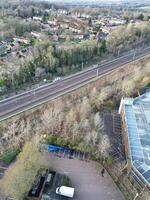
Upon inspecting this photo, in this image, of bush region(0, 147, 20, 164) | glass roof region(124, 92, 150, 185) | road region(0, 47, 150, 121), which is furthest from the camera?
road region(0, 47, 150, 121)

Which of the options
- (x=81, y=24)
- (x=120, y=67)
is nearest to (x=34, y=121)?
(x=120, y=67)

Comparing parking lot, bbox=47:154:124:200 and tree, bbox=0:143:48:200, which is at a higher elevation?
tree, bbox=0:143:48:200

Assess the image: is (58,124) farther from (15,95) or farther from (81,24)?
(81,24)

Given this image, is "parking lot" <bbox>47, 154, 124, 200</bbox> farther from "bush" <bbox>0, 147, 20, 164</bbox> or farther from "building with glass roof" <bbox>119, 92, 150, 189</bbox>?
"bush" <bbox>0, 147, 20, 164</bbox>

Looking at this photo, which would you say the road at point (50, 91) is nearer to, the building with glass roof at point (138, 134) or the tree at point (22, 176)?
the tree at point (22, 176)

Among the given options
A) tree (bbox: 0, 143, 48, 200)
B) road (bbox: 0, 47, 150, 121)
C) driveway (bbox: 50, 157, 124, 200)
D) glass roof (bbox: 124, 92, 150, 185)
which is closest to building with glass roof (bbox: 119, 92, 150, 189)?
glass roof (bbox: 124, 92, 150, 185)

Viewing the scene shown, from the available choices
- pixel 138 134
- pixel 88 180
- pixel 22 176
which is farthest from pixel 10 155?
pixel 138 134

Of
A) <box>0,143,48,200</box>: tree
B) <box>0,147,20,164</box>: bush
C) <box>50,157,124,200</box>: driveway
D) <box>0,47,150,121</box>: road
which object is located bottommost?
<box>50,157,124,200</box>: driveway

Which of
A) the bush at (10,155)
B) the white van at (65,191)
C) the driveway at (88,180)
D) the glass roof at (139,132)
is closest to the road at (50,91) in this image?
the bush at (10,155)
